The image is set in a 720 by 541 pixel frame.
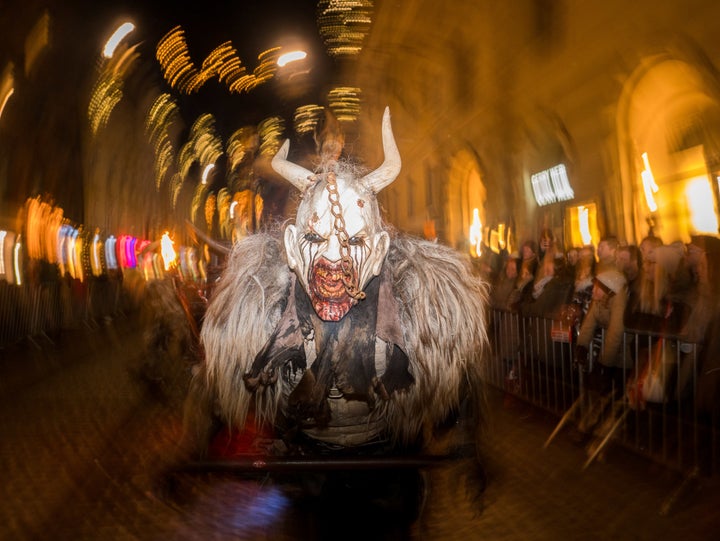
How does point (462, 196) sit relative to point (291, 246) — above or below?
above

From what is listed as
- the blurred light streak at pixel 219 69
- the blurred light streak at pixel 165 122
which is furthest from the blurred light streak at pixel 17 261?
the blurred light streak at pixel 219 69

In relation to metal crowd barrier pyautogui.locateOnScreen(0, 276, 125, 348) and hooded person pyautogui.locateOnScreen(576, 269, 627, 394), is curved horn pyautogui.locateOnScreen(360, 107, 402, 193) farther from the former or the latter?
metal crowd barrier pyautogui.locateOnScreen(0, 276, 125, 348)

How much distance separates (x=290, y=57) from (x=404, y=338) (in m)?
5.48

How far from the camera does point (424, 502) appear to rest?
2.60 meters

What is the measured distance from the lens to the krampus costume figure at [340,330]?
8.17 feet

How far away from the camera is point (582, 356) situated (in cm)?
553

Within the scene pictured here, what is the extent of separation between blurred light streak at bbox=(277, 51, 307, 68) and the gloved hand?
4185 mm

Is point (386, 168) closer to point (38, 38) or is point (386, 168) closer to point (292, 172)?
point (292, 172)

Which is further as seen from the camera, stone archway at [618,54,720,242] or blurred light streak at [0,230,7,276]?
blurred light streak at [0,230,7,276]

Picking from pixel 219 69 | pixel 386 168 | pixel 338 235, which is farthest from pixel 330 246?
pixel 219 69

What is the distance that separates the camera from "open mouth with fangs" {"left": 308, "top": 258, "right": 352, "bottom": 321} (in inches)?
97.3

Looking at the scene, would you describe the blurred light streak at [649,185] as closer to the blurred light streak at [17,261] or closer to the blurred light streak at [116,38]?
the blurred light streak at [116,38]

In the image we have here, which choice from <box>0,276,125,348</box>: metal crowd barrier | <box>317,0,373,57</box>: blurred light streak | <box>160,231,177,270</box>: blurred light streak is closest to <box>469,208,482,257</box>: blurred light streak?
<box>317,0,373,57</box>: blurred light streak

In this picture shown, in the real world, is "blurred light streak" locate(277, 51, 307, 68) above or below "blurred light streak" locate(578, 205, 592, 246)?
above
